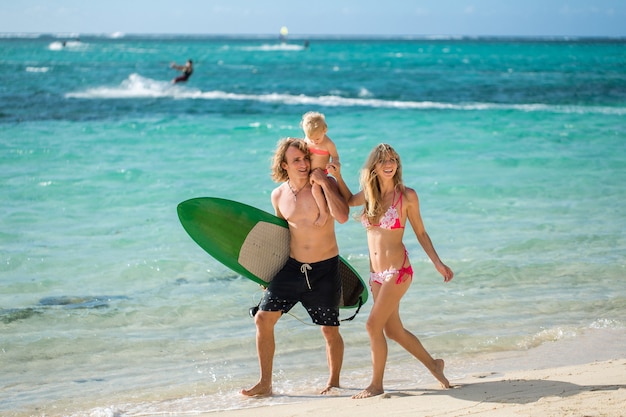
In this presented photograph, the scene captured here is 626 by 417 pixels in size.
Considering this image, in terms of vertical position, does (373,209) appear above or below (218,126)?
above

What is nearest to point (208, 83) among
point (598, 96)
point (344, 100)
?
point (344, 100)

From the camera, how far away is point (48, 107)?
22.3 meters

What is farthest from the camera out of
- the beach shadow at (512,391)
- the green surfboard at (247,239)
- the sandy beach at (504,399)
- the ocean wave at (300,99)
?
the ocean wave at (300,99)

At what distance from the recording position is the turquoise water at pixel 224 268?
5.11 m

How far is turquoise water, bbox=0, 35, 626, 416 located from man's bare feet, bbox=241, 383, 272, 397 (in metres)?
0.10

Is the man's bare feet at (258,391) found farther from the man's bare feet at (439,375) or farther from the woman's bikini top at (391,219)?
the woman's bikini top at (391,219)

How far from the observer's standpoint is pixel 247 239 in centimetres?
493

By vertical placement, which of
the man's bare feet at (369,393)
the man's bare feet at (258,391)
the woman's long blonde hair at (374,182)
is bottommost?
the man's bare feet at (258,391)

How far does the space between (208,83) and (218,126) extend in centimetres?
1659

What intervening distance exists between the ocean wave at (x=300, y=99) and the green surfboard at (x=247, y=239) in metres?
19.1

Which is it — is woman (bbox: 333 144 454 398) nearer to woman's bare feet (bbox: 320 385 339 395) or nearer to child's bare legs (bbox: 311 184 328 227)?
child's bare legs (bbox: 311 184 328 227)

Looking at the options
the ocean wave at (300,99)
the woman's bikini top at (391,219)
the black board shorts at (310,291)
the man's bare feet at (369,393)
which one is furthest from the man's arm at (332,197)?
the ocean wave at (300,99)

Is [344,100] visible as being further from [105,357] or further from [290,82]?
[105,357]

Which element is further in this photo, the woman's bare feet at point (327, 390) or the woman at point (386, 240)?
the woman's bare feet at point (327, 390)
